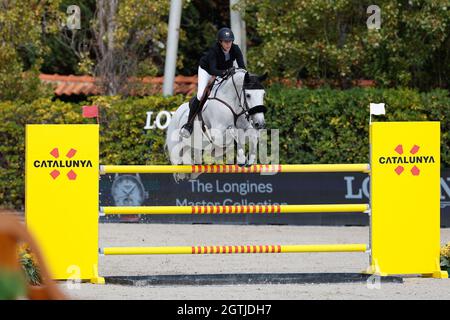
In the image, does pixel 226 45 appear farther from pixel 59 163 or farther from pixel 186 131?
pixel 59 163

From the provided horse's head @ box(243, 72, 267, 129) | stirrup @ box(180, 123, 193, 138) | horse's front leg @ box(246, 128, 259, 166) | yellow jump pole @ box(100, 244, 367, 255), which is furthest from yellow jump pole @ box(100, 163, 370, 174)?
stirrup @ box(180, 123, 193, 138)

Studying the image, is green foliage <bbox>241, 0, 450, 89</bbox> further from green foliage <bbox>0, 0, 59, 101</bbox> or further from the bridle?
the bridle

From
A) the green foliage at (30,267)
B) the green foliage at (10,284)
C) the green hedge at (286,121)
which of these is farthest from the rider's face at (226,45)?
the green hedge at (286,121)

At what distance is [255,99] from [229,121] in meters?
0.57

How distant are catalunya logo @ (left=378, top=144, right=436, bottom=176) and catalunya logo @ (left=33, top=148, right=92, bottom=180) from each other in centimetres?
292

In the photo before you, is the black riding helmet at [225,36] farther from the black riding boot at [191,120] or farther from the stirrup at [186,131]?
the stirrup at [186,131]

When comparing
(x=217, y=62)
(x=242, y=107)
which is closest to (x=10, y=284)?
(x=242, y=107)

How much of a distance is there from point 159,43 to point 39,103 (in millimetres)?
4318

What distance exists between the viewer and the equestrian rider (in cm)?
984

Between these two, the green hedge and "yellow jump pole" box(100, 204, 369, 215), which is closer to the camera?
"yellow jump pole" box(100, 204, 369, 215)

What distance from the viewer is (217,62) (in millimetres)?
10156

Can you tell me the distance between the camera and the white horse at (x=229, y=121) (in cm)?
945

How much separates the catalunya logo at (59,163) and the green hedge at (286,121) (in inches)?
331
